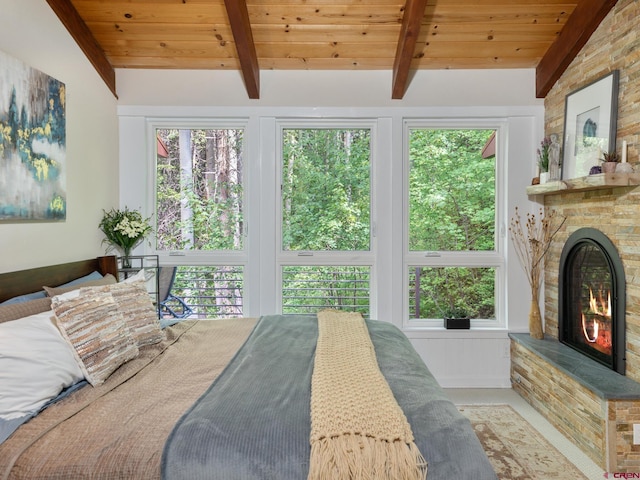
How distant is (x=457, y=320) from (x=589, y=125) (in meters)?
1.69

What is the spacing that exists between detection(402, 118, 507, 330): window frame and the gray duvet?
6.34ft

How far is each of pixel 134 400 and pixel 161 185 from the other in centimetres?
255

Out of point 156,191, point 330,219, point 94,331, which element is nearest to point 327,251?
point 330,219

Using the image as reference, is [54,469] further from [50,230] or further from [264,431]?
[50,230]

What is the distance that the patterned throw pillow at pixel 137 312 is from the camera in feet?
7.07

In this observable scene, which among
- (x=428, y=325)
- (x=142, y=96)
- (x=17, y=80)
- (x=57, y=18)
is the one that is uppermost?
(x=57, y=18)

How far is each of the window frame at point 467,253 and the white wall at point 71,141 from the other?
231cm

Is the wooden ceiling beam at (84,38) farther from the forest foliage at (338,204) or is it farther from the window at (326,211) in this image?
the window at (326,211)

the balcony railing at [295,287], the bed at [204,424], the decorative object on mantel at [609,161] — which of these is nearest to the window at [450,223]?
the balcony railing at [295,287]

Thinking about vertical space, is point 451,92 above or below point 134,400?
above

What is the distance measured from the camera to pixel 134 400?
1.57 metres

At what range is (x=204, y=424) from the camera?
1355 mm

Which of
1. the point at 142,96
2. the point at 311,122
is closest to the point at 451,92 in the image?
the point at 311,122

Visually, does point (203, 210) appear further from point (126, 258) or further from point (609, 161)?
point (609, 161)
